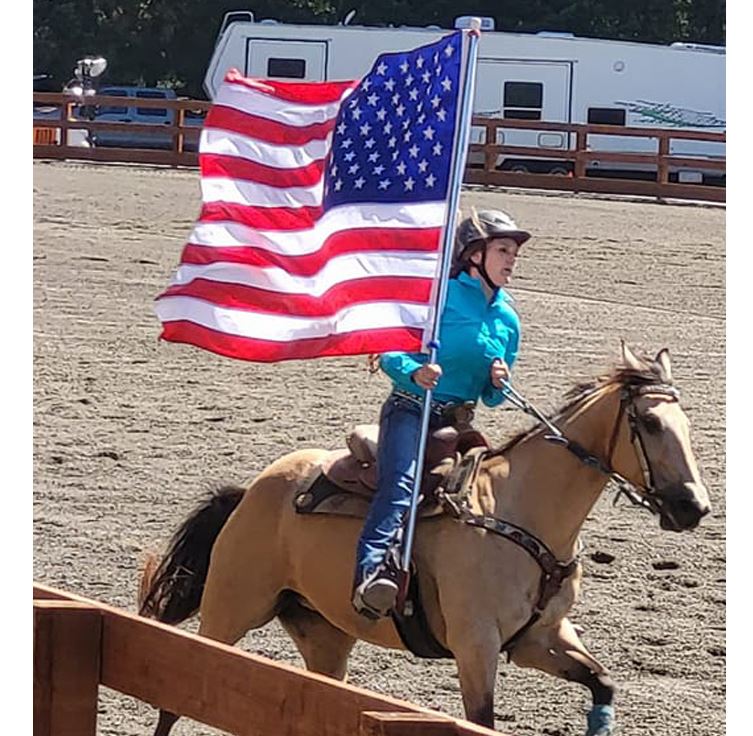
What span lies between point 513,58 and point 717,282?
58.3 ft

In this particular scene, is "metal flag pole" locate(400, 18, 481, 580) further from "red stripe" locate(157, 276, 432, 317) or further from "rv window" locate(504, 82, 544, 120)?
"rv window" locate(504, 82, 544, 120)

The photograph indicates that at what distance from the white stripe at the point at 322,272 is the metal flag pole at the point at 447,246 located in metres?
0.06

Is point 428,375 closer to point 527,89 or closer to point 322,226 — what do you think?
point 322,226

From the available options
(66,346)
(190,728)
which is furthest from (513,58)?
(190,728)

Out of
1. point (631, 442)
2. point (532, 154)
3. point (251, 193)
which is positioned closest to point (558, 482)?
point (631, 442)

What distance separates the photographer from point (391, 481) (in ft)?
15.8

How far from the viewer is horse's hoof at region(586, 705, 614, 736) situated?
4941mm

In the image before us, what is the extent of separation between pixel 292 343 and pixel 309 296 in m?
Result: 0.14

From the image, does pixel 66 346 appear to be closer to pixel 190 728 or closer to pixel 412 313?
pixel 190 728

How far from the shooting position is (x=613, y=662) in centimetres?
634

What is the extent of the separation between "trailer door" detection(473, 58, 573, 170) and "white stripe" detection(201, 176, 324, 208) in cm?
3012

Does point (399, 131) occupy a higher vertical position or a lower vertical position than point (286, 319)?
higher
